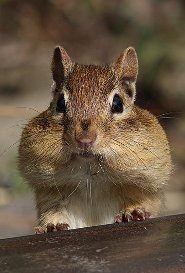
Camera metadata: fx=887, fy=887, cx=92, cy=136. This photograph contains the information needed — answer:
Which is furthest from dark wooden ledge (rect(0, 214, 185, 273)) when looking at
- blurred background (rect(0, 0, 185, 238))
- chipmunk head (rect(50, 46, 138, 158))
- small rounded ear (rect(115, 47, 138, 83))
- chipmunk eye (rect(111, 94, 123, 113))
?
blurred background (rect(0, 0, 185, 238))

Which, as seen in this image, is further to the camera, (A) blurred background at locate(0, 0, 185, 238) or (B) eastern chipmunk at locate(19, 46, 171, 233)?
(A) blurred background at locate(0, 0, 185, 238)

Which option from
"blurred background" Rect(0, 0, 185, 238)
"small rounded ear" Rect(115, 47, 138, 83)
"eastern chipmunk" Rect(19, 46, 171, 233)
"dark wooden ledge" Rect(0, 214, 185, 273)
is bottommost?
"dark wooden ledge" Rect(0, 214, 185, 273)

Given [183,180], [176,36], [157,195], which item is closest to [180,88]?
[176,36]

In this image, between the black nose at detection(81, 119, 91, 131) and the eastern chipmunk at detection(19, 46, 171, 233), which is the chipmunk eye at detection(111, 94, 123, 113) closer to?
the eastern chipmunk at detection(19, 46, 171, 233)

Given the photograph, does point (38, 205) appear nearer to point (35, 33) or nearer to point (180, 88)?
point (180, 88)

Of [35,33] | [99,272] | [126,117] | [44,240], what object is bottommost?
[99,272]

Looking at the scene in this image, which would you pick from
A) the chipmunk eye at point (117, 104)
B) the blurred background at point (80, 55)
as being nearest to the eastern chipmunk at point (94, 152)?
the chipmunk eye at point (117, 104)

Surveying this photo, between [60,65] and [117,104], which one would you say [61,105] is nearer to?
[117,104]

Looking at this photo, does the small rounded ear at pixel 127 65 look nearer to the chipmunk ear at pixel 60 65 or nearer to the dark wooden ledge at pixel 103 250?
the chipmunk ear at pixel 60 65
